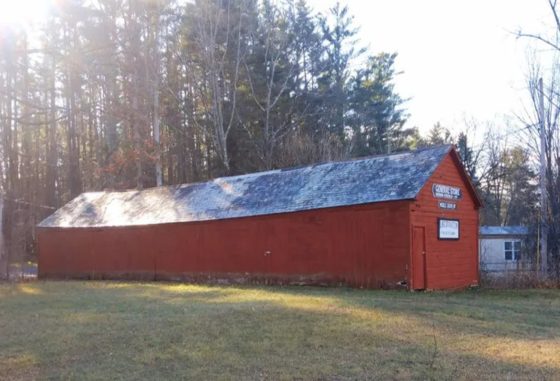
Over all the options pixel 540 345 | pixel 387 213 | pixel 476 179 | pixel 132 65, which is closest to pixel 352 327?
pixel 540 345

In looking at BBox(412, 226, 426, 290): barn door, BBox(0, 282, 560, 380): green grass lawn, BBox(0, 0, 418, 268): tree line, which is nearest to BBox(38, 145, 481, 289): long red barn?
BBox(412, 226, 426, 290): barn door

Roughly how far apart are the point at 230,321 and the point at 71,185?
38.3m

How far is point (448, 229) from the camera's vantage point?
21.5 meters

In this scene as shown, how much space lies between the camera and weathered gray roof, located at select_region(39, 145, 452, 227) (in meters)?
20.7

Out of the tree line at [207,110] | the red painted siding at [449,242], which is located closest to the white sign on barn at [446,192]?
the red painted siding at [449,242]

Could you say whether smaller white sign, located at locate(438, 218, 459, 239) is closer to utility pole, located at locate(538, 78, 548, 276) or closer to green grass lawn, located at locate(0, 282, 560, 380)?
utility pole, located at locate(538, 78, 548, 276)

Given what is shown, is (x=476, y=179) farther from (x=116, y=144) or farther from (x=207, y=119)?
(x=116, y=144)

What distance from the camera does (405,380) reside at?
23.4ft

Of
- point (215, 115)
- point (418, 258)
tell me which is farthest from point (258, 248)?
point (215, 115)

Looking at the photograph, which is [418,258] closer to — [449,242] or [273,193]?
[449,242]

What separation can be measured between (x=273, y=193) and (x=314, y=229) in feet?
10.1

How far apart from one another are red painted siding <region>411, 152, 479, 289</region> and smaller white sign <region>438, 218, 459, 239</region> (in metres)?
0.19

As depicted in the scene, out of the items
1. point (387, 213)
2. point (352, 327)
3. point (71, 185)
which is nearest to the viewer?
point (352, 327)

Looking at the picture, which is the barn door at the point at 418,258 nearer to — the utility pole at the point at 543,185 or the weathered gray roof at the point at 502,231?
the utility pole at the point at 543,185
